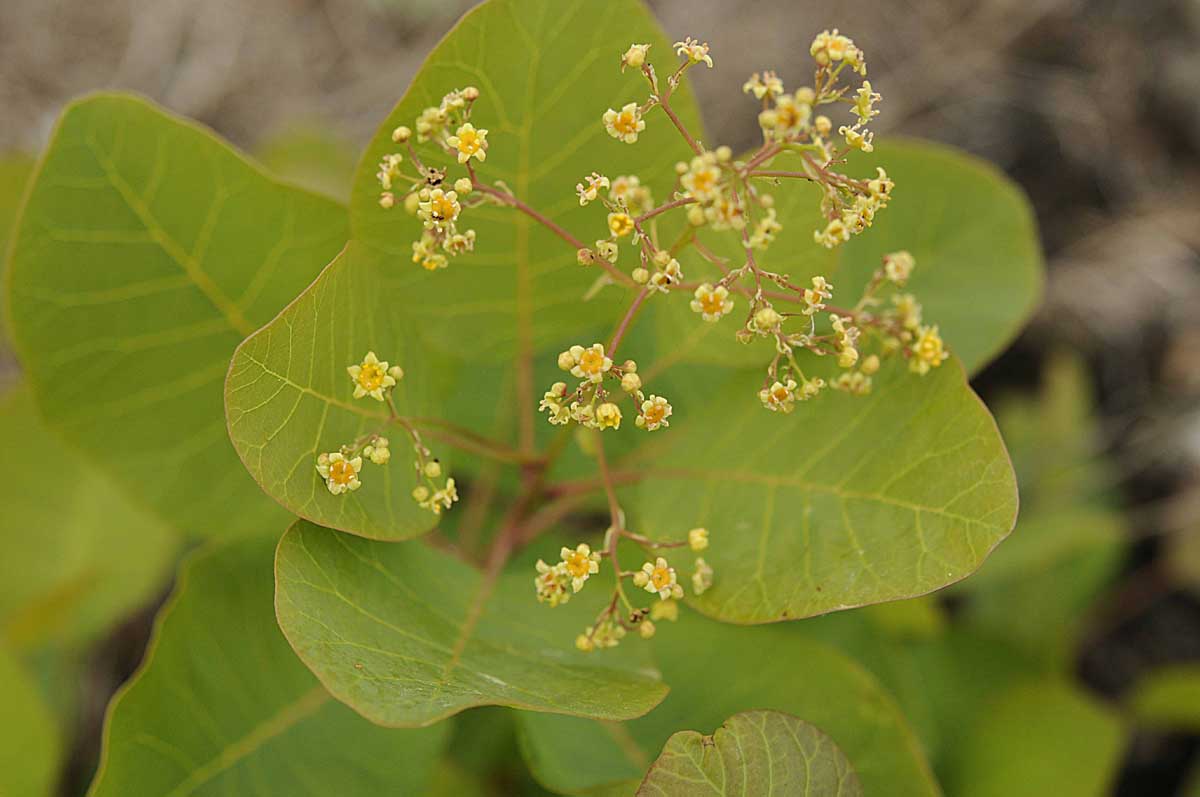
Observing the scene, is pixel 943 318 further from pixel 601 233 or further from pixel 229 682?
pixel 229 682

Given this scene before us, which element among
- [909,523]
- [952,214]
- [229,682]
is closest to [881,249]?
[952,214]

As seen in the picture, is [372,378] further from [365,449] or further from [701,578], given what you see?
[701,578]

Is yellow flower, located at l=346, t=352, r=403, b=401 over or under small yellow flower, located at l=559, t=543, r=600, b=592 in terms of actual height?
over

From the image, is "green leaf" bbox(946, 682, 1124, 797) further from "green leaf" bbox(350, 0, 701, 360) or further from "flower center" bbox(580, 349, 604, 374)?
"flower center" bbox(580, 349, 604, 374)

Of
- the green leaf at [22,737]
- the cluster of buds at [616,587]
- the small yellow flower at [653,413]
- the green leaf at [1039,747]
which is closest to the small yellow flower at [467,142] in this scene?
the small yellow flower at [653,413]

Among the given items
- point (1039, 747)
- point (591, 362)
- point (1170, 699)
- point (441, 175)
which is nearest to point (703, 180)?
point (591, 362)

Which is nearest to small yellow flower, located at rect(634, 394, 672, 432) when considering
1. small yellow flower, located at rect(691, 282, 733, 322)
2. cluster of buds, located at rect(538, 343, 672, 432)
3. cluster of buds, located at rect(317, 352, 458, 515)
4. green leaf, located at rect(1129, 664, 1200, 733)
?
cluster of buds, located at rect(538, 343, 672, 432)

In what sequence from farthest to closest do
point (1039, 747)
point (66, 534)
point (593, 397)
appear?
point (66, 534), point (1039, 747), point (593, 397)
